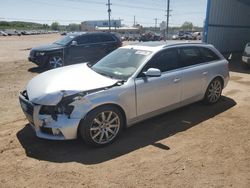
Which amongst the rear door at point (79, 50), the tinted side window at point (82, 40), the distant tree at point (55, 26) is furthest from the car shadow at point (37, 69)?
the distant tree at point (55, 26)

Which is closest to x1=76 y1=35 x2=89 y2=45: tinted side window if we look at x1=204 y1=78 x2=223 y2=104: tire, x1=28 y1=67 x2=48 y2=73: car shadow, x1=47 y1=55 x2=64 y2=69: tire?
x1=47 y1=55 x2=64 y2=69: tire

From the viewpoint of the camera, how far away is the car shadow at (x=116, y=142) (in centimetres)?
383

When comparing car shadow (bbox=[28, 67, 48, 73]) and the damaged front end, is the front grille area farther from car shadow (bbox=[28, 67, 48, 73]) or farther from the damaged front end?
car shadow (bbox=[28, 67, 48, 73])

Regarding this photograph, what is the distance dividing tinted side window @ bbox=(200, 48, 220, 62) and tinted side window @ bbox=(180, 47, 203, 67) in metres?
0.17

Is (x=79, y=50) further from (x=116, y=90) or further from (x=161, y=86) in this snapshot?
(x=116, y=90)

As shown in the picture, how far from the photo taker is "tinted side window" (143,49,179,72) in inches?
183

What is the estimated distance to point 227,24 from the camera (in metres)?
16.9

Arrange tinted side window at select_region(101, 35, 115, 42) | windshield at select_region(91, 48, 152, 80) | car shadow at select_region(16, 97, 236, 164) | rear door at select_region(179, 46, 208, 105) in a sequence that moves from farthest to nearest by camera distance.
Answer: tinted side window at select_region(101, 35, 115, 42) → rear door at select_region(179, 46, 208, 105) → windshield at select_region(91, 48, 152, 80) → car shadow at select_region(16, 97, 236, 164)

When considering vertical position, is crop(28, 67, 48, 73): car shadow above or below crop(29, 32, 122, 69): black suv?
below

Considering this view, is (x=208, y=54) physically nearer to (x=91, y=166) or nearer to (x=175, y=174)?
(x=175, y=174)

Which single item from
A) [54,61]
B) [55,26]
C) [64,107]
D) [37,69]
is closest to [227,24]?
[54,61]

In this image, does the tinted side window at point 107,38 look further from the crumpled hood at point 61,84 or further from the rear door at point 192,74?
the crumpled hood at point 61,84

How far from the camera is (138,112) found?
14.4ft

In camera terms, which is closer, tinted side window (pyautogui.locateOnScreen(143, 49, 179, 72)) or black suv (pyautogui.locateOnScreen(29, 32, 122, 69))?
tinted side window (pyautogui.locateOnScreen(143, 49, 179, 72))
